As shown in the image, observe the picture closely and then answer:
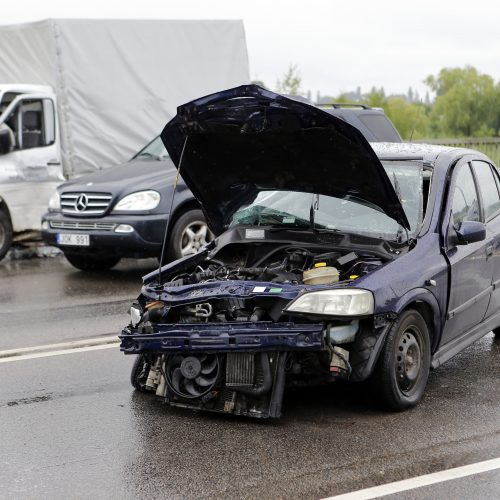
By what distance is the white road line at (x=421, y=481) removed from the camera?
4.52 metres

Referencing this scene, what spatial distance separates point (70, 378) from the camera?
22.0 ft

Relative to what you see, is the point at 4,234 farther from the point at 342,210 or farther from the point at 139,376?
the point at 342,210

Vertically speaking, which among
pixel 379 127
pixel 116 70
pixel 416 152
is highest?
pixel 116 70

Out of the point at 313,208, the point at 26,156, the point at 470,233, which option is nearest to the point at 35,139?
the point at 26,156

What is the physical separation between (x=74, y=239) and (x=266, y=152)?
547cm

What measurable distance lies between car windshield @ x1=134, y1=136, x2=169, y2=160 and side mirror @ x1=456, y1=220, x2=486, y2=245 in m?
6.70

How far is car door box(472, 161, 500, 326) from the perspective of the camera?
6.97 metres

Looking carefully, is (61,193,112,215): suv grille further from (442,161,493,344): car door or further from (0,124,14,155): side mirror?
(442,161,493,344): car door

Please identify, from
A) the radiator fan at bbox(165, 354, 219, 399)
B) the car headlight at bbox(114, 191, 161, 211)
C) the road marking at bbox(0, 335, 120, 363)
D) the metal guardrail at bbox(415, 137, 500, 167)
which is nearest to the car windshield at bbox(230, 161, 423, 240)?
the radiator fan at bbox(165, 354, 219, 399)

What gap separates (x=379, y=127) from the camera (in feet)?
42.4

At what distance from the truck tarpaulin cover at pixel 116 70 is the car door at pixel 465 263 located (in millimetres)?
9100

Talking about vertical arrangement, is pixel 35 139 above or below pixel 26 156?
above

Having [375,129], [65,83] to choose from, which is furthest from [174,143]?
[65,83]

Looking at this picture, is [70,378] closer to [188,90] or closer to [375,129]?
[375,129]
